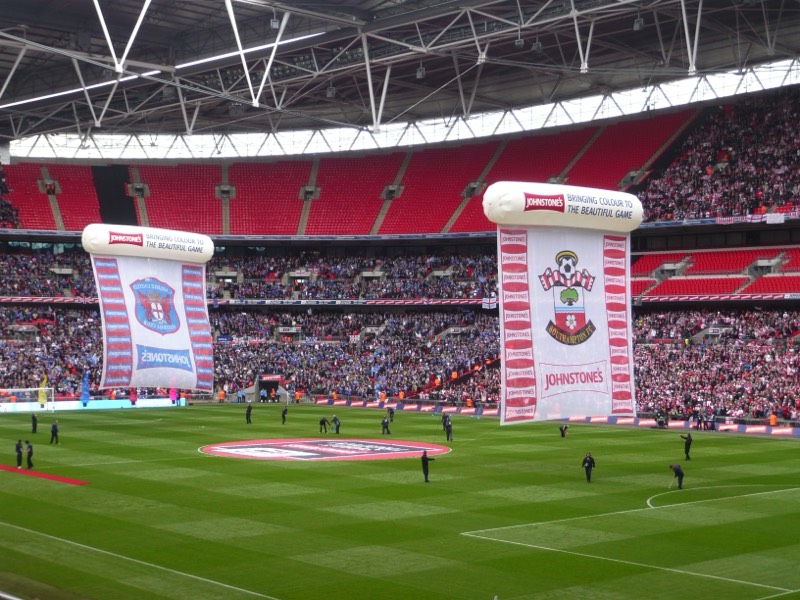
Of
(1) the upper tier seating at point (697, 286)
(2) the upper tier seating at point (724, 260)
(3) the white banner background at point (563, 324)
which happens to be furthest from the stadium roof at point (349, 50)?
(3) the white banner background at point (563, 324)

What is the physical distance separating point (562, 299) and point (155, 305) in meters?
19.7

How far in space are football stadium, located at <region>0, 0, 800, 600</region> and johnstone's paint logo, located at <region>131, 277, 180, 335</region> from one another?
158 mm

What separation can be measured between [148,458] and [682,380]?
31051 mm

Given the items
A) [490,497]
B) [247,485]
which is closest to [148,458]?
[247,485]

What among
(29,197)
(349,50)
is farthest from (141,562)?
(29,197)

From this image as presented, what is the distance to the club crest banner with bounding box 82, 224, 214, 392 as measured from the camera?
36.0m

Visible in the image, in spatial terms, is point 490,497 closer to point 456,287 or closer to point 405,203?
point 456,287

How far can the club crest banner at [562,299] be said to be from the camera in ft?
68.6

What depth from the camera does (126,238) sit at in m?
36.3

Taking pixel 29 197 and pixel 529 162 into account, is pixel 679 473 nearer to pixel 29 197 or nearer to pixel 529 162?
pixel 529 162

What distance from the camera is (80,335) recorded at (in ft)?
232

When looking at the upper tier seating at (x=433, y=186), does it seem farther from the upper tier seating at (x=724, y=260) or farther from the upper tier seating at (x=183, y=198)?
the upper tier seating at (x=724, y=260)

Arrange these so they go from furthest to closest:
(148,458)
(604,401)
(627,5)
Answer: (627,5) < (148,458) < (604,401)

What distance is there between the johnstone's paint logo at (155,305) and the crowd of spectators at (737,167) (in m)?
37.0
